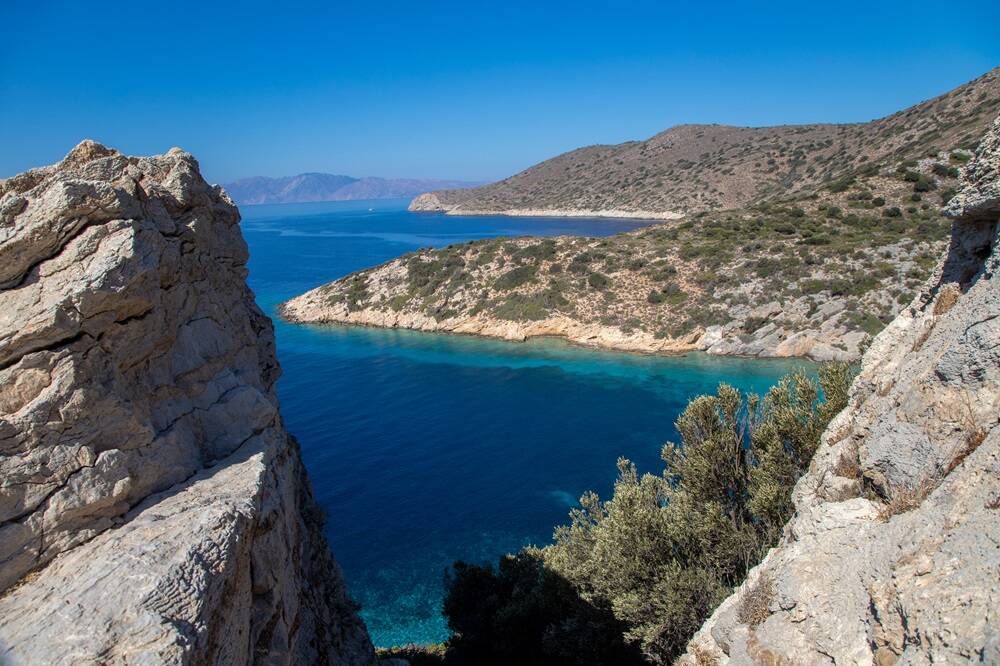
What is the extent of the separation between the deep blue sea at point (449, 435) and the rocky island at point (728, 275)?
3.05 m

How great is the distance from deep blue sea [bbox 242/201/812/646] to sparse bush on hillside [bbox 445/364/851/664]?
7.58 m

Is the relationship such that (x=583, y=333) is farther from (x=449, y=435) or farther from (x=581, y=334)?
(x=449, y=435)

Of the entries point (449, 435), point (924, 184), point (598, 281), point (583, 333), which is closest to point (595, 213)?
point (924, 184)

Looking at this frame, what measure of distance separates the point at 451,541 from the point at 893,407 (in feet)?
65.4

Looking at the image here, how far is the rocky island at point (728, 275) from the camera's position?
45719mm

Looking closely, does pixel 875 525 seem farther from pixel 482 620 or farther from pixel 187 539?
pixel 482 620

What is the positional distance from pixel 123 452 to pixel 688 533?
11471mm

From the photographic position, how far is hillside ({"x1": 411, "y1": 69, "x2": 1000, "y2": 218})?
244 ft

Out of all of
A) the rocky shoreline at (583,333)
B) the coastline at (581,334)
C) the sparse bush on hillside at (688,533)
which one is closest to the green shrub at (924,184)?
the rocky shoreline at (583,333)

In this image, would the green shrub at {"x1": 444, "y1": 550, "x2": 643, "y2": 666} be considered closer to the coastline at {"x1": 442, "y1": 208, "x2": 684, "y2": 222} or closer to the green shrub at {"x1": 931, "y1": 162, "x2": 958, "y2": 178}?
the green shrub at {"x1": 931, "y1": 162, "x2": 958, "y2": 178}

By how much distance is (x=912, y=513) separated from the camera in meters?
6.94

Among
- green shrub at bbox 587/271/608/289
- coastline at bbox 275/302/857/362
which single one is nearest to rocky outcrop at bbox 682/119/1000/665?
coastline at bbox 275/302/857/362

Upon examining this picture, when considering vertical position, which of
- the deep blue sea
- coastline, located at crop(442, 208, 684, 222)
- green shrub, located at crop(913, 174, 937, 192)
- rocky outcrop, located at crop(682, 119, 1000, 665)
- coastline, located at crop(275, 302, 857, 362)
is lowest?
the deep blue sea

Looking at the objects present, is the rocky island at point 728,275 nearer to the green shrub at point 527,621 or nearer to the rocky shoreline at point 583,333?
the rocky shoreline at point 583,333
